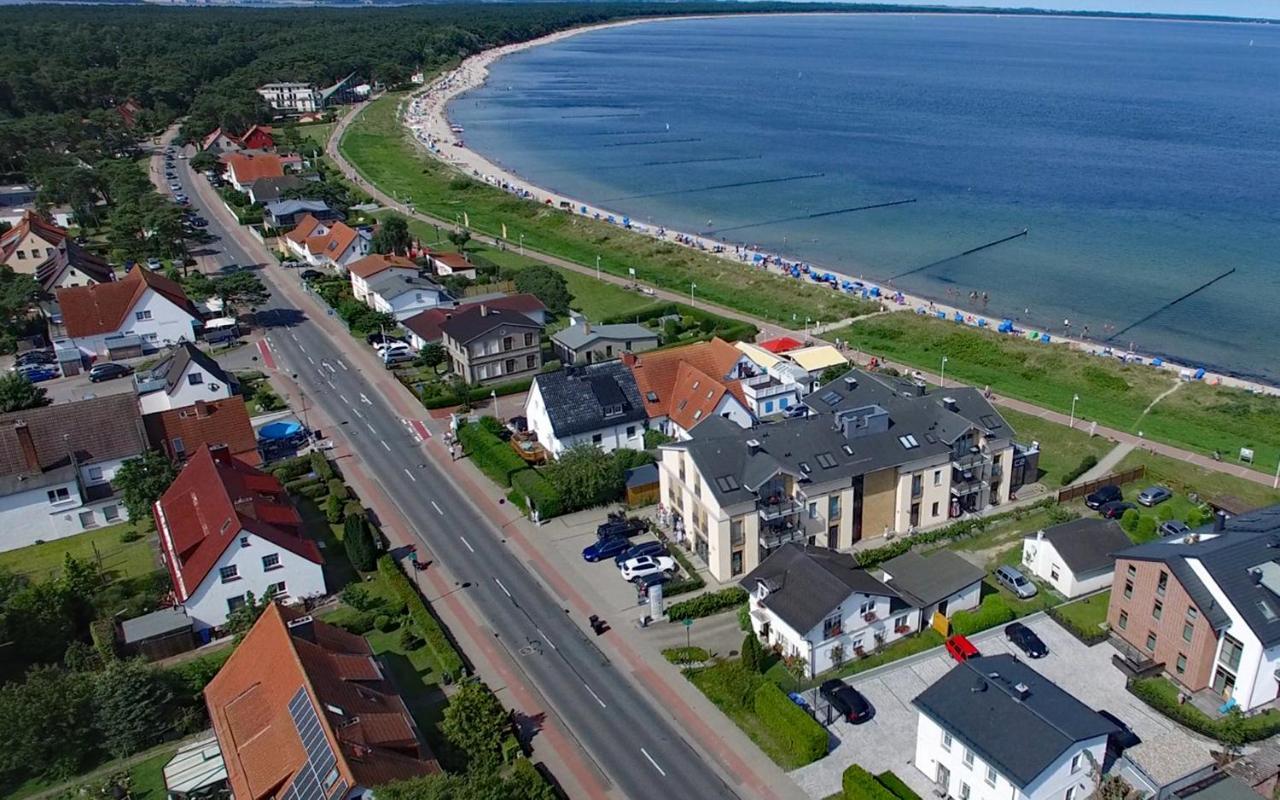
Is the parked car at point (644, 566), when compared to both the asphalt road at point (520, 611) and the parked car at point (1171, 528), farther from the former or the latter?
the parked car at point (1171, 528)

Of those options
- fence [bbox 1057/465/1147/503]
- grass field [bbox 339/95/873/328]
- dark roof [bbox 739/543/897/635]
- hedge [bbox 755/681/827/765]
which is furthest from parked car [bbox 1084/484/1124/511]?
grass field [bbox 339/95/873/328]

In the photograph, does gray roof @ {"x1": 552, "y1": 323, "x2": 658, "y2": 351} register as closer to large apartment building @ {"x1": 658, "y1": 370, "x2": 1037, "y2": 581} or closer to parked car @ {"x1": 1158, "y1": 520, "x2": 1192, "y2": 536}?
large apartment building @ {"x1": 658, "y1": 370, "x2": 1037, "y2": 581}

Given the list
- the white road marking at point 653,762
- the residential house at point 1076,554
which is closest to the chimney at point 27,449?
the white road marking at point 653,762

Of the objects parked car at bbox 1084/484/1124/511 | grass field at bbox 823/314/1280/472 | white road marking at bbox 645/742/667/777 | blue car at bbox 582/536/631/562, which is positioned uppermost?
blue car at bbox 582/536/631/562

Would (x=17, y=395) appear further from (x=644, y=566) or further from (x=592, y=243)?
(x=592, y=243)

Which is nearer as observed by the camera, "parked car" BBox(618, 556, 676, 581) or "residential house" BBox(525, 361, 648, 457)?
"parked car" BBox(618, 556, 676, 581)

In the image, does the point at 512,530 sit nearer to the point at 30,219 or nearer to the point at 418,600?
the point at 418,600

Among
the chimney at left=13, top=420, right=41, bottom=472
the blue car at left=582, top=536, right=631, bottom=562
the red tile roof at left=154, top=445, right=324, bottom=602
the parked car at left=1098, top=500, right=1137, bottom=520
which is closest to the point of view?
the red tile roof at left=154, top=445, right=324, bottom=602
